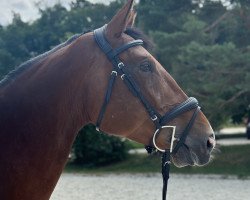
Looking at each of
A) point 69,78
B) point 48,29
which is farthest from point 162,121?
point 48,29

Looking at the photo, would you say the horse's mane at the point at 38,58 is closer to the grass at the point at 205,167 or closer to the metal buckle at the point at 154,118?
the metal buckle at the point at 154,118

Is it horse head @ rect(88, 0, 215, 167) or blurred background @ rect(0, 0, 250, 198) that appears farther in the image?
blurred background @ rect(0, 0, 250, 198)

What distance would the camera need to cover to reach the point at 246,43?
49.4 ft

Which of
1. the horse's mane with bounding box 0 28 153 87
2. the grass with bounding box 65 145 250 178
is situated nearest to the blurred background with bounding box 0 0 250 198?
the grass with bounding box 65 145 250 178

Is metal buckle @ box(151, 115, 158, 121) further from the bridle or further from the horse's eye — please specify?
the horse's eye

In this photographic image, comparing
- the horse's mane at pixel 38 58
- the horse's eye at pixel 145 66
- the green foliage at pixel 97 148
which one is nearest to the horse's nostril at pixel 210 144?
the horse's eye at pixel 145 66

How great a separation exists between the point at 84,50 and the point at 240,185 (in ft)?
34.6

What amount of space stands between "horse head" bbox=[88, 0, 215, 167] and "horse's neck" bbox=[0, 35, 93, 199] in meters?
0.09

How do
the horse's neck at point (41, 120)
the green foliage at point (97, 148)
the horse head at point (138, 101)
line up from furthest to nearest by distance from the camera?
the green foliage at point (97, 148)
the horse head at point (138, 101)
the horse's neck at point (41, 120)

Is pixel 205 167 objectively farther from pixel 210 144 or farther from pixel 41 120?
pixel 41 120

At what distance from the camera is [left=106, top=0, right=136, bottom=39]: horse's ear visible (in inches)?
81.5

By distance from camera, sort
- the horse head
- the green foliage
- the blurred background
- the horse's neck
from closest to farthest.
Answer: the horse's neck < the horse head < the blurred background < the green foliage

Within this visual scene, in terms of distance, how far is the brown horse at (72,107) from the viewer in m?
2.00

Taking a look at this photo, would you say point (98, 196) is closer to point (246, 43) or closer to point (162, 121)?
point (246, 43)
